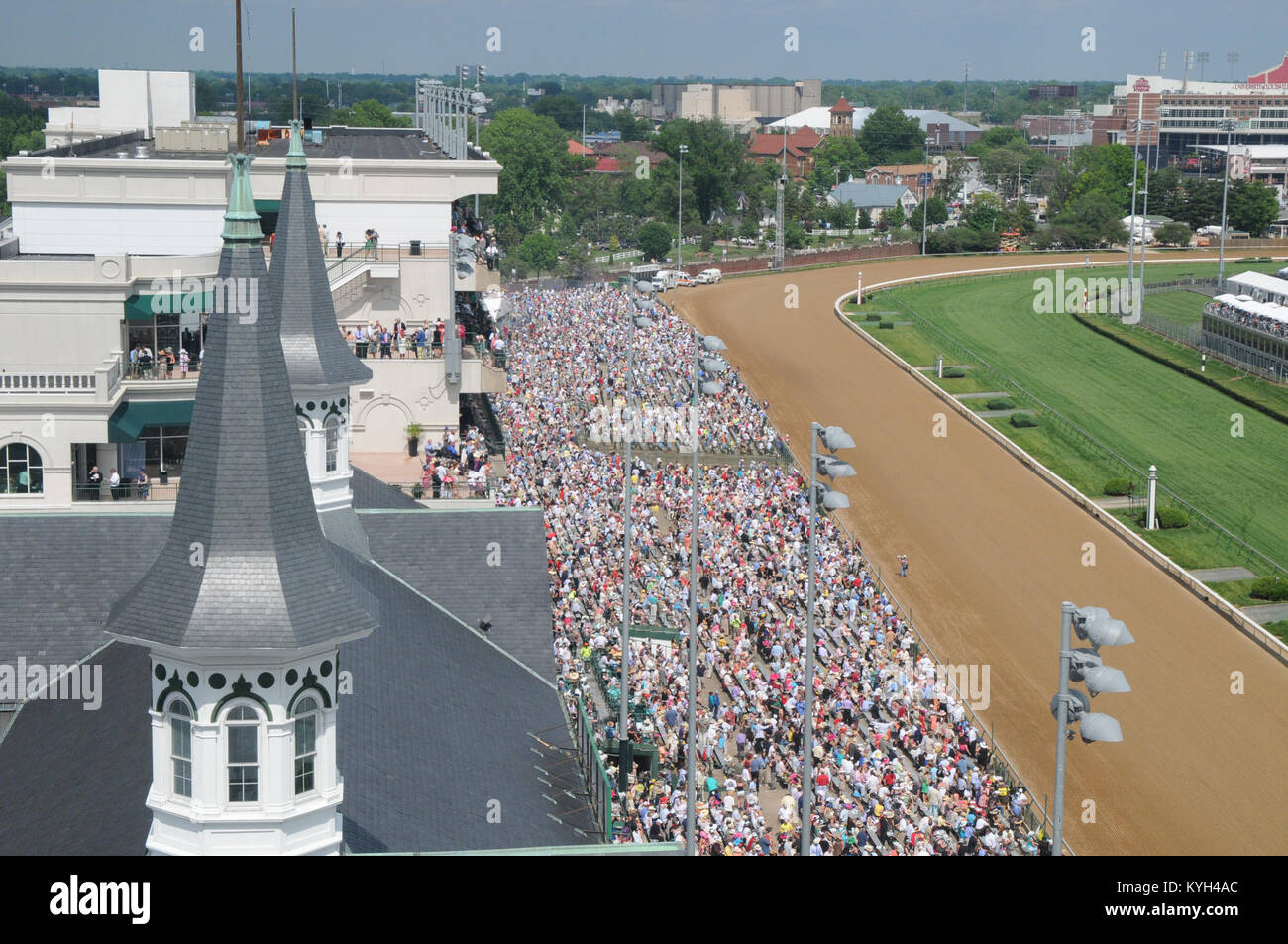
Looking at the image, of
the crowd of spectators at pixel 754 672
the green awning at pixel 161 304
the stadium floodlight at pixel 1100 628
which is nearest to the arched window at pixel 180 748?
the stadium floodlight at pixel 1100 628

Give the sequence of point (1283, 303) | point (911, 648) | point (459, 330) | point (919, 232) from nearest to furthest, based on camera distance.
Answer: point (911, 648), point (459, 330), point (1283, 303), point (919, 232)

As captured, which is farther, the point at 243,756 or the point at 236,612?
the point at 243,756

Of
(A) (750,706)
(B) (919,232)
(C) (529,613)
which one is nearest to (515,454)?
(A) (750,706)

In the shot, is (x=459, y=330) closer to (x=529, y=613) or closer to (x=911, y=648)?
(x=911, y=648)

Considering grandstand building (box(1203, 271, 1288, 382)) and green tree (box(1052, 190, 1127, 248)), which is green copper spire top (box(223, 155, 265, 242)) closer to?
grandstand building (box(1203, 271, 1288, 382))

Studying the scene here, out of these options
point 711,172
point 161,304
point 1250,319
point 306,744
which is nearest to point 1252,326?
point 1250,319

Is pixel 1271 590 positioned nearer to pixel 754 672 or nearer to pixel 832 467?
pixel 754 672
